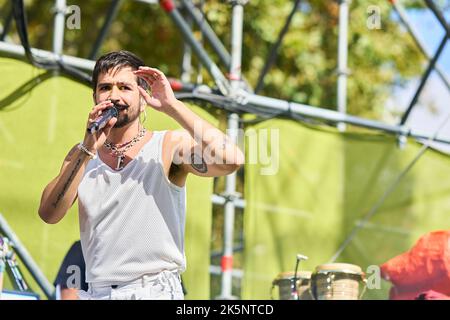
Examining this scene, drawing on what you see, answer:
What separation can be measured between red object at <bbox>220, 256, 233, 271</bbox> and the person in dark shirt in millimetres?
981

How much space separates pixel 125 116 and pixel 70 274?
2.10 metres

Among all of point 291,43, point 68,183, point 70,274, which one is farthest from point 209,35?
point 291,43

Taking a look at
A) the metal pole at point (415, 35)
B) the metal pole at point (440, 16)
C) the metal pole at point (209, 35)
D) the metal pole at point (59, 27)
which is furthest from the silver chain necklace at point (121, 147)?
the metal pole at point (415, 35)

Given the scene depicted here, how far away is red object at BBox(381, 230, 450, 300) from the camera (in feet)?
17.5

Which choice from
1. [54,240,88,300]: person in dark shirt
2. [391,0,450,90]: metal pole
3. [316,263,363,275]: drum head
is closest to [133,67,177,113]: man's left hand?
[54,240,88,300]: person in dark shirt

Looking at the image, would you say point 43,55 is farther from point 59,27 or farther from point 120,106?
point 120,106

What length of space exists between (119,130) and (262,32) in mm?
7534

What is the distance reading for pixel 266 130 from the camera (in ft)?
19.3

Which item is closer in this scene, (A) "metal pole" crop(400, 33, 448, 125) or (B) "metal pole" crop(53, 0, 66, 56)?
(B) "metal pole" crop(53, 0, 66, 56)

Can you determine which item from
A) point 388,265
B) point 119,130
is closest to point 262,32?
point 388,265

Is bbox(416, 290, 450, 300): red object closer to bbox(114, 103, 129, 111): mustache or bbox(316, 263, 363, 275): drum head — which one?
bbox(316, 263, 363, 275): drum head

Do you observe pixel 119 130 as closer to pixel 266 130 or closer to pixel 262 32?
pixel 266 130

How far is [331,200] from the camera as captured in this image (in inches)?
243

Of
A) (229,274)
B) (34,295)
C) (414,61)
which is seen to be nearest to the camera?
(34,295)
